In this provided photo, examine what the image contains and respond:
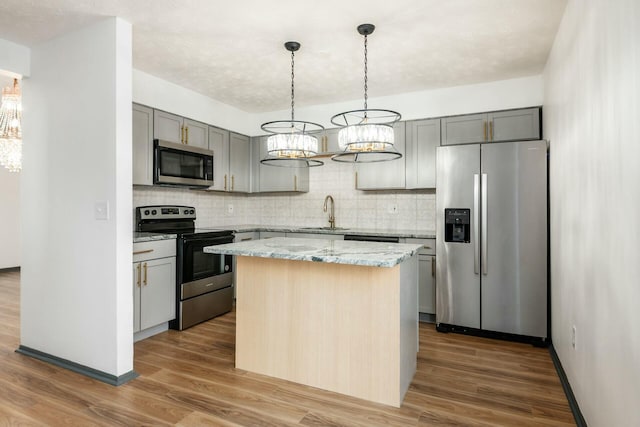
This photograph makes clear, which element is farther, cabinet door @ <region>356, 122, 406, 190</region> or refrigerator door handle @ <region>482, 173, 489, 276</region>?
cabinet door @ <region>356, 122, 406, 190</region>

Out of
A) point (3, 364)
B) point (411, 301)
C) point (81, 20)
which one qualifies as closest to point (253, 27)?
point (81, 20)

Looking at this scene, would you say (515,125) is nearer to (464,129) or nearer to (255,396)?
(464,129)

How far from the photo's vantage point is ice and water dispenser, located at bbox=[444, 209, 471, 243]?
141 inches

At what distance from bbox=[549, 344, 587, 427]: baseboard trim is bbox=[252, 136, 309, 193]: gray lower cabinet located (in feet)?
10.5

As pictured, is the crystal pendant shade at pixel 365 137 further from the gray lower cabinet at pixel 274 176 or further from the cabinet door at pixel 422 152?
the gray lower cabinet at pixel 274 176

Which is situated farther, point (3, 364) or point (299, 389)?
point (3, 364)

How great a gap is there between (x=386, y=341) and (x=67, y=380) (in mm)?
2154

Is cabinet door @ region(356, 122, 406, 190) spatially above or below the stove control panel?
above

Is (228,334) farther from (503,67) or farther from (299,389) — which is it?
(503,67)

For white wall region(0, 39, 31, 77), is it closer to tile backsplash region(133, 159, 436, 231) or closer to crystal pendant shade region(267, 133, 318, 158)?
tile backsplash region(133, 159, 436, 231)

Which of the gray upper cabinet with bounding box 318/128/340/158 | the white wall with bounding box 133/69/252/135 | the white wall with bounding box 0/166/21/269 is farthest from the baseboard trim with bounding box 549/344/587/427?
the white wall with bounding box 0/166/21/269

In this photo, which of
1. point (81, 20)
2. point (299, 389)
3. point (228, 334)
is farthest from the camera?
point (228, 334)

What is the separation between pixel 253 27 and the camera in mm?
2814

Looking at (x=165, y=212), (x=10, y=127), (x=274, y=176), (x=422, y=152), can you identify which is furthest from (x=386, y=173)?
(x=10, y=127)
